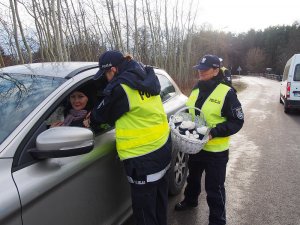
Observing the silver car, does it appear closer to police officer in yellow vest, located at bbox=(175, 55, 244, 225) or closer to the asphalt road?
police officer in yellow vest, located at bbox=(175, 55, 244, 225)

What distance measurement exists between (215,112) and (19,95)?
1767mm

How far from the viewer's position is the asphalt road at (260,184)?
3836mm

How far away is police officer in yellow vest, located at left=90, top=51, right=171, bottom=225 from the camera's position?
251 cm

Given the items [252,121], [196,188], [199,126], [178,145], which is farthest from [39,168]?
[252,121]

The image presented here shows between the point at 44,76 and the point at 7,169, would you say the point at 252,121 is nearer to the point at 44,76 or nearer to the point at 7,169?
the point at 44,76

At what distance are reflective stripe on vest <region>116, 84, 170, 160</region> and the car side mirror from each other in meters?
0.54

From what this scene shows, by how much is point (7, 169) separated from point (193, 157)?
7.07 feet

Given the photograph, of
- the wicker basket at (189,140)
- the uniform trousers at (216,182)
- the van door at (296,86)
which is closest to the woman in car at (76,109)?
the wicker basket at (189,140)

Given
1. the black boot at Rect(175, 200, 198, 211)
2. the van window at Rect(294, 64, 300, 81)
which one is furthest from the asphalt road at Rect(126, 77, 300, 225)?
the van window at Rect(294, 64, 300, 81)

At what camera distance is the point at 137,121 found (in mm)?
2592

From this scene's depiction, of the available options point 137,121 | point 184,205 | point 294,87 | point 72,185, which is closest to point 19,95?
point 72,185

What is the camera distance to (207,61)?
10.8ft

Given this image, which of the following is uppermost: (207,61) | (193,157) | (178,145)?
(207,61)

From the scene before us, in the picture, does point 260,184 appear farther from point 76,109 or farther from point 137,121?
point 76,109
